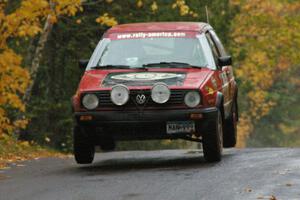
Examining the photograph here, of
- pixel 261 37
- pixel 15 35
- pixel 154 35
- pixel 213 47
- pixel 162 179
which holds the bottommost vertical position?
pixel 261 37

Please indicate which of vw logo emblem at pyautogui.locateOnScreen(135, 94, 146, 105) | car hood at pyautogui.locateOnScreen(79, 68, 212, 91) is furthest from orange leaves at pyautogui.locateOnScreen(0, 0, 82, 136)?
vw logo emblem at pyautogui.locateOnScreen(135, 94, 146, 105)

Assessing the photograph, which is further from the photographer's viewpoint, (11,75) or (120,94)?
(11,75)

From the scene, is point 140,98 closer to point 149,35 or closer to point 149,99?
point 149,99

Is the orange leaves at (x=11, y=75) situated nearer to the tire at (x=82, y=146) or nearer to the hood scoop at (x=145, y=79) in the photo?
the tire at (x=82, y=146)

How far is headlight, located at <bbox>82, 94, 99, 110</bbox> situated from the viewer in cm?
1198

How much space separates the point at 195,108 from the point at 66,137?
14.0 m

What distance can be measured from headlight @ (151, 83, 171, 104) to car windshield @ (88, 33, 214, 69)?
A: 99 cm

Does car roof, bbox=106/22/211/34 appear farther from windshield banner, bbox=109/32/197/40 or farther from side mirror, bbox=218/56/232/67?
side mirror, bbox=218/56/232/67

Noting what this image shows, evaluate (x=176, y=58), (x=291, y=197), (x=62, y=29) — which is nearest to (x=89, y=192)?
(x=291, y=197)

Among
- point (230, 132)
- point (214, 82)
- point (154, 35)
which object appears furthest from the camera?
point (230, 132)

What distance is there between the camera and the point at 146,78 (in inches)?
474

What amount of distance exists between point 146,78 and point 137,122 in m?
0.62

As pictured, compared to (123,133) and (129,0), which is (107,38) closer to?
(123,133)

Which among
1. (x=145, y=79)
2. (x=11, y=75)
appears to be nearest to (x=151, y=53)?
(x=145, y=79)
